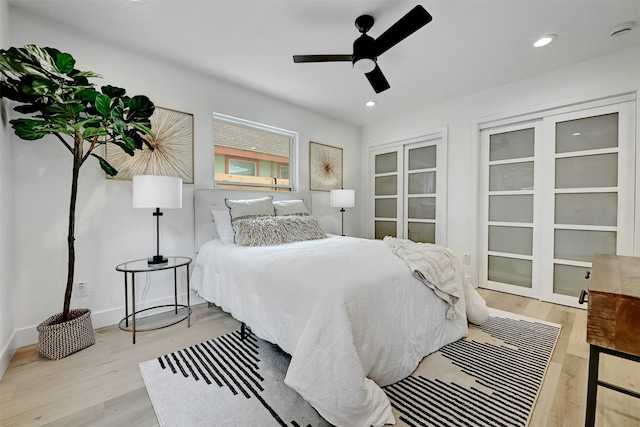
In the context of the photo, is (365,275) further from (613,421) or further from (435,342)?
(613,421)

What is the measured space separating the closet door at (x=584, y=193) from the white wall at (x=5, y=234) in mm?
4854

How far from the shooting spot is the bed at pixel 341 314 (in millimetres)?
1223

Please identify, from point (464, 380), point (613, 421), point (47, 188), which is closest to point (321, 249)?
point (464, 380)

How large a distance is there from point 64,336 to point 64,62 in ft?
6.27

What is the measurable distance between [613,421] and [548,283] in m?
2.06

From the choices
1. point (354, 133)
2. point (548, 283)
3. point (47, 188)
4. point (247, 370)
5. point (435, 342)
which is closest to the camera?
point (247, 370)

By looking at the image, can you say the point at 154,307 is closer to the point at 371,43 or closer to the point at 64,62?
the point at 64,62

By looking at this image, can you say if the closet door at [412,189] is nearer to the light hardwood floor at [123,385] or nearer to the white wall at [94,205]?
the light hardwood floor at [123,385]

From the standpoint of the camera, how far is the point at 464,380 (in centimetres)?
160

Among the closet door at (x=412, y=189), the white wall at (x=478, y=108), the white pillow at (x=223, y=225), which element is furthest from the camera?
the closet door at (x=412, y=189)

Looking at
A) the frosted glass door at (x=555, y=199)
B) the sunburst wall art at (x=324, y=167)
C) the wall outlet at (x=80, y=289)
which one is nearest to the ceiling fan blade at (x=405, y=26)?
the sunburst wall art at (x=324, y=167)

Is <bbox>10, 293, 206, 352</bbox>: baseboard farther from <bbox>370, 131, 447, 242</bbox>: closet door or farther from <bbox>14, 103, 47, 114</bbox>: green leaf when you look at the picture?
<bbox>370, 131, 447, 242</bbox>: closet door

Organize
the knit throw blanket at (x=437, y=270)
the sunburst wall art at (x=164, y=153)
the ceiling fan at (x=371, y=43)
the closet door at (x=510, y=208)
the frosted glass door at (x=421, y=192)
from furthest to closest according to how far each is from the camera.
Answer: the frosted glass door at (x=421, y=192) → the closet door at (x=510, y=208) → the sunburst wall art at (x=164, y=153) → the knit throw blanket at (x=437, y=270) → the ceiling fan at (x=371, y=43)

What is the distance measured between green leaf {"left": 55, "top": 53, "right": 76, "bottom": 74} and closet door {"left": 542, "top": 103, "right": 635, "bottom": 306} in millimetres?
4437
